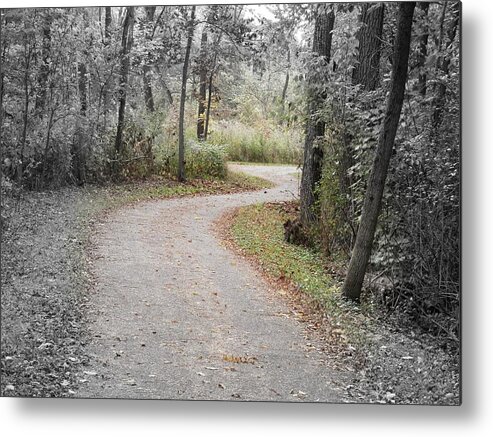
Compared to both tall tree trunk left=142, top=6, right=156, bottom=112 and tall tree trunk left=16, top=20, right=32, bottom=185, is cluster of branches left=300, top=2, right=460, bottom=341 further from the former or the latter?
tall tree trunk left=16, top=20, right=32, bottom=185

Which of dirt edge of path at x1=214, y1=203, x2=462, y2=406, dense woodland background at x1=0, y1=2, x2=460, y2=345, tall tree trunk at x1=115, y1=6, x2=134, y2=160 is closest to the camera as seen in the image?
dirt edge of path at x1=214, y1=203, x2=462, y2=406

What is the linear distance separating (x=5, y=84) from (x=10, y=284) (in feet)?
4.18

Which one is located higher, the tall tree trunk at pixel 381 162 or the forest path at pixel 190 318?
the tall tree trunk at pixel 381 162

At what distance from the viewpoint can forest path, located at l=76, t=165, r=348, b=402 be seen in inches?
163

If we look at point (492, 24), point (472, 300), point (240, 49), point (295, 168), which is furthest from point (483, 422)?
point (240, 49)

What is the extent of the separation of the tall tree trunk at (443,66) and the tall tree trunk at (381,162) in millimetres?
201

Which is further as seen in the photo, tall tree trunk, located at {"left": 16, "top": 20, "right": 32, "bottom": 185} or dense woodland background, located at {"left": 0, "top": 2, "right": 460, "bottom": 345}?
tall tree trunk, located at {"left": 16, "top": 20, "right": 32, "bottom": 185}

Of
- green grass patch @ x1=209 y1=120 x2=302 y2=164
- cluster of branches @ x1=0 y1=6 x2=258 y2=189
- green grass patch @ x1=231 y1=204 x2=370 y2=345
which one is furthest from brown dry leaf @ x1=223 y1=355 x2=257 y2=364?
cluster of branches @ x1=0 y1=6 x2=258 y2=189

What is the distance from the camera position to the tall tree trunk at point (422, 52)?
4.16 metres

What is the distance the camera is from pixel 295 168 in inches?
176

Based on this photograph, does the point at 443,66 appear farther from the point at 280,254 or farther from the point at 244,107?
the point at 280,254

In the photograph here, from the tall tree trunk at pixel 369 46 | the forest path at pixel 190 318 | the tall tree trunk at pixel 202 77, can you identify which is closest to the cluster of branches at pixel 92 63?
the tall tree trunk at pixel 202 77

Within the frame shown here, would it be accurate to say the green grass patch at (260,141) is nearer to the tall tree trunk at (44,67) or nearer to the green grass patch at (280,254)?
the green grass patch at (280,254)

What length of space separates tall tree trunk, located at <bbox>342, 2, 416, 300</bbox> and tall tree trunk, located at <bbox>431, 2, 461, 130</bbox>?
201mm
